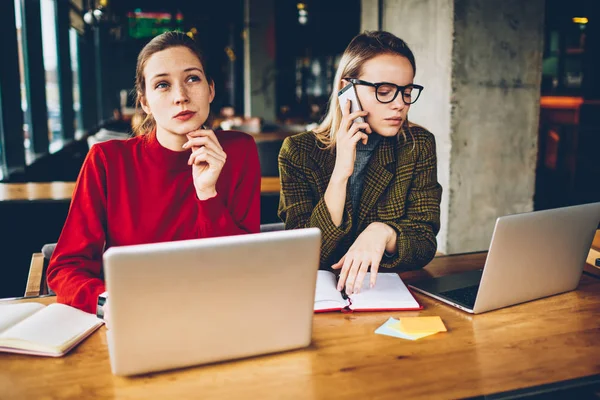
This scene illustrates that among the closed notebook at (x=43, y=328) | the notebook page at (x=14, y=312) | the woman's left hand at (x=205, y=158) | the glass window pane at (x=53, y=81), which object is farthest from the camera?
the glass window pane at (x=53, y=81)

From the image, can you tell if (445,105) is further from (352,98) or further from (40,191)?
(40,191)

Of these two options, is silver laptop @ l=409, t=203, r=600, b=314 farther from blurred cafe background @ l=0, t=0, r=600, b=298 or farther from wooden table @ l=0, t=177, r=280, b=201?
wooden table @ l=0, t=177, r=280, b=201

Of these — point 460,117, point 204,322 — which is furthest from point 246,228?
point 460,117

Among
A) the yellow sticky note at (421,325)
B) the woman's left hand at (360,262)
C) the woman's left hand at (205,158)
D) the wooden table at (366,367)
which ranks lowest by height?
the wooden table at (366,367)

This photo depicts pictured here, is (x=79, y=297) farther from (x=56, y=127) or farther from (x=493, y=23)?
(x=56, y=127)

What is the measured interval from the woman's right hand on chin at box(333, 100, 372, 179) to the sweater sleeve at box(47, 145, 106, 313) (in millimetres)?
725

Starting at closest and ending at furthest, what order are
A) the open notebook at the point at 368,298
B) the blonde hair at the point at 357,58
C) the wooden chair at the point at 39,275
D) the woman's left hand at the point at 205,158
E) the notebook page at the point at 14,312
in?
the notebook page at the point at 14,312, the open notebook at the point at 368,298, the woman's left hand at the point at 205,158, the blonde hair at the point at 357,58, the wooden chair at the point at 39,275

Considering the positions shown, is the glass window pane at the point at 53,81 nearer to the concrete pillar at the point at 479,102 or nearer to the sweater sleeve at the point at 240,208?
the concrete pillar at the point at 479,102

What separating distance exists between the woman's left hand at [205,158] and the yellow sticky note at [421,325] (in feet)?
2.23

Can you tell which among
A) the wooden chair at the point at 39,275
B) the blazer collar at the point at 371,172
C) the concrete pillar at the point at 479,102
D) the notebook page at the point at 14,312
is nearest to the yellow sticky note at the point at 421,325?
the blazer collar at the point at 371,172

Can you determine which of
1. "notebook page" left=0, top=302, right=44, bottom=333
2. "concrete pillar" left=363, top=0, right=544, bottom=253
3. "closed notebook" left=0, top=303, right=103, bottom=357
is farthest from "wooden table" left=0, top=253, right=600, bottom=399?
"concrete pillar" left=363, top=0, right=544, bottom=253

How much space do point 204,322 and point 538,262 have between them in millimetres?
866

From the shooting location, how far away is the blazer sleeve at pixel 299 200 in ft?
5.67

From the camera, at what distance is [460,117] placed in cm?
335
